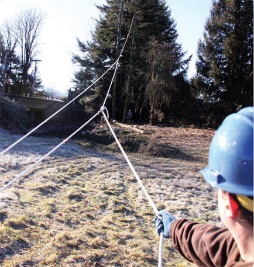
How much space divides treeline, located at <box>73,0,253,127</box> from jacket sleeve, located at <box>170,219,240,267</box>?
15.7 meters

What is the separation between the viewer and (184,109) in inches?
756

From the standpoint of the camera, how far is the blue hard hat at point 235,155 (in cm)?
107

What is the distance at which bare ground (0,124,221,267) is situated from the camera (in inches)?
143

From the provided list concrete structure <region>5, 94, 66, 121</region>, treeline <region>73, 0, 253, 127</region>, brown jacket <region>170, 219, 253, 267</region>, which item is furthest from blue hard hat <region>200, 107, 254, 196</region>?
concrete structure <region>5, 94, 66, 121</region>

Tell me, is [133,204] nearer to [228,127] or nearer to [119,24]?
[228,127]

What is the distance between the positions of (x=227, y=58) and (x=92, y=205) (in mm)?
14620

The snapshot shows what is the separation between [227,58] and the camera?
17375 millimetres

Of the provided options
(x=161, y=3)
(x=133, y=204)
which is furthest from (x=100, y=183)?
(x=161, y=3)

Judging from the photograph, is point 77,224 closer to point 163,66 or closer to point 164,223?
point 164,223

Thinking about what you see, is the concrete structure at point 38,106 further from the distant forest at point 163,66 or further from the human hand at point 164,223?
the human hand at point 164,223

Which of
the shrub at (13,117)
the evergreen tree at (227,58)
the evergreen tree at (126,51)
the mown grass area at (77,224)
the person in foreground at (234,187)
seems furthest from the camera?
the evergreen tree at (126,51)

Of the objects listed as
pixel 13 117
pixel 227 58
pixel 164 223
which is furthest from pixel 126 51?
pixel 164 223

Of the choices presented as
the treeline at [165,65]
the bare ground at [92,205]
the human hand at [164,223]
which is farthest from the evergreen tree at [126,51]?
the human hand at [164,223]

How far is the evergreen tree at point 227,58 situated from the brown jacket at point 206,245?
16.5 metres
